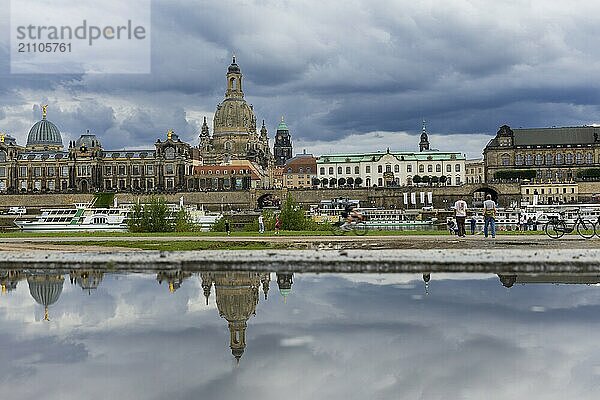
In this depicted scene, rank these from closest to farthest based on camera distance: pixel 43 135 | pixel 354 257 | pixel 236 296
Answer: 1. pixel 236 296
2. pixel 354 257
3. pixel 43 135

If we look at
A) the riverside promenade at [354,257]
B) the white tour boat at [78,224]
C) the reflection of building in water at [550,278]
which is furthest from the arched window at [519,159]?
the reflection of building in water at [550,278]

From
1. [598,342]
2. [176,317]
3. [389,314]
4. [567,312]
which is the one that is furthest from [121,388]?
[567,312]

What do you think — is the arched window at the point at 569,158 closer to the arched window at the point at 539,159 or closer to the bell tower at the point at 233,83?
the arched window at the point at 539,159

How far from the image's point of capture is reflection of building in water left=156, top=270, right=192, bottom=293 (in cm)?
1659

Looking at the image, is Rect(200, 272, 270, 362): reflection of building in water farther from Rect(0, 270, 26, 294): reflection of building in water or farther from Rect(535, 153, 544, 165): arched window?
Rect(535, 153, 544, 165): arched window

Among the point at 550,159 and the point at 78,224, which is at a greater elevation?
Result: the point at 550,159

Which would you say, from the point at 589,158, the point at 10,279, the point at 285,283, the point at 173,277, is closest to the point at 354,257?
the point at 285,283

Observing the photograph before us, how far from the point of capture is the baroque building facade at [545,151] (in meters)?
126

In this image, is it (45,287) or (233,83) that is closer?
(45,287)

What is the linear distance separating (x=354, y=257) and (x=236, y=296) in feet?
17.5

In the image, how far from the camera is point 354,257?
19.4 meters

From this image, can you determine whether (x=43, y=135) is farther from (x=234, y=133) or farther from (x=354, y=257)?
(x=354, y=257)

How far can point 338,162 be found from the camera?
136 m

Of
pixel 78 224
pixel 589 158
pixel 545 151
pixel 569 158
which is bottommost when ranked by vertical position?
pixel 78 224
